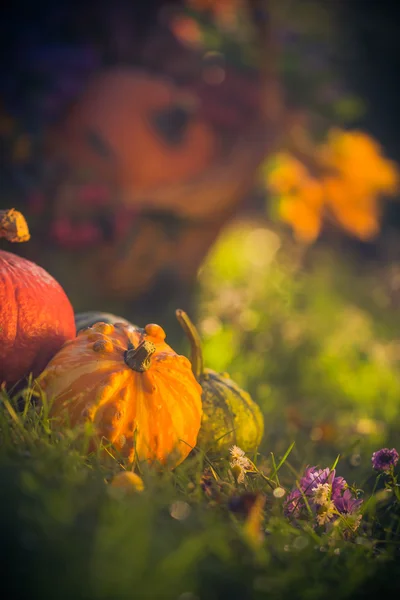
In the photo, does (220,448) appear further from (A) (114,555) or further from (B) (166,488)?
(A) (114,555)

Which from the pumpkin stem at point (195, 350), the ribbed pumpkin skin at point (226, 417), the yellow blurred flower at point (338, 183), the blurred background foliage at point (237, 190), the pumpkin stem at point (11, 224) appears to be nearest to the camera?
the pumpkin stem at point (11, 224)

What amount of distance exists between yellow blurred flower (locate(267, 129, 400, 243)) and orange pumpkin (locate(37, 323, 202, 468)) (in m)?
3.73

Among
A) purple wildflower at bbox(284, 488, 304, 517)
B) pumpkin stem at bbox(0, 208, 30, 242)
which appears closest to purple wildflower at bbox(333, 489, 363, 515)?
purple wildflower at bbox(284, 488, 304, 517)

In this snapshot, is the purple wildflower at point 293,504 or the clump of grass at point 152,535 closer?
the clump of grass at point 152,535

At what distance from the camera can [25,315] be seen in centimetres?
192

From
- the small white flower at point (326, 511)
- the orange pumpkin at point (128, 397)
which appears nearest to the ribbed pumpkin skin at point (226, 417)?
the orange pumpkin at point (128, 397)

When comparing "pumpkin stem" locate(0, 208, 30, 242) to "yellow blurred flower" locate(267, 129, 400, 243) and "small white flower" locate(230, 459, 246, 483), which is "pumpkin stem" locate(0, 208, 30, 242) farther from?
"yellow blurred flower" locate(267, 129, 400, 243)

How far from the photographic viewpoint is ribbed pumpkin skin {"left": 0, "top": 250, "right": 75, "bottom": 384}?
6.20 ft

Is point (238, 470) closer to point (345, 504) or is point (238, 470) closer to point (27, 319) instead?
point (345, 504)

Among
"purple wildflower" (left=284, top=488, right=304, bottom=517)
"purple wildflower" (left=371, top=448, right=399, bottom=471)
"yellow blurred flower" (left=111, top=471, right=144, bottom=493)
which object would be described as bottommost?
"purple wildflower" (left=284, top=488, right=304, bottom=517)

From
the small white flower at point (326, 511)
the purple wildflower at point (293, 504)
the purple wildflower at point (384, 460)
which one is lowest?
the purple wildflower at point (293, 504)

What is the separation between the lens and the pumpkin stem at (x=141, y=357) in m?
1.82

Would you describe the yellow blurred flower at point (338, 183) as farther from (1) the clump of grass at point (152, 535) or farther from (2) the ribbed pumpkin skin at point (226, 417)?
(1) the clump of grass at point (152, 535)

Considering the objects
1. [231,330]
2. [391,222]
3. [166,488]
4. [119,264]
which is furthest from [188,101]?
[391,222]
